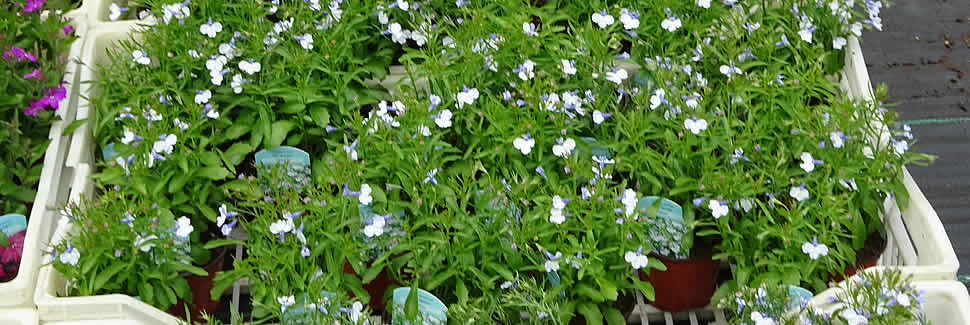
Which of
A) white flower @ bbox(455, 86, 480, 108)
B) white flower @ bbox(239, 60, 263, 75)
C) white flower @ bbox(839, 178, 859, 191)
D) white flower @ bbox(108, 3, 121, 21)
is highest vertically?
white flower @ bbox(108, 3, 121, 21)

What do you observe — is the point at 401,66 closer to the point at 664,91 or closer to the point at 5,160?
the point at 664,91

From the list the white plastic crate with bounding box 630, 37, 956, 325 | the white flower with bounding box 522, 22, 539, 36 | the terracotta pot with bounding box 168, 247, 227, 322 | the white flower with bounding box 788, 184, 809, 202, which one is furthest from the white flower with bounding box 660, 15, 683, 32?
the terracotta pot with bounding box 168, 247, 227, 322

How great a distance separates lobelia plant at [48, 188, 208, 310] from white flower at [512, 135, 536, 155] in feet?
2.37

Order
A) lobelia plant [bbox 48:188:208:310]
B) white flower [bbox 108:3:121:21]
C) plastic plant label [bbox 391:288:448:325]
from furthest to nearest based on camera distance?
white flower [bbox 108:3:121:21] → lobelia plant [bbox 48:188:208:310] → plastic plant label [bbox 391:288:448:325]

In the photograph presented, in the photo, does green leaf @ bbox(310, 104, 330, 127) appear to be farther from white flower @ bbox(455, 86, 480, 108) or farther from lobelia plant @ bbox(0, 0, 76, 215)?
lobelia plant @ bbox(0, 0, 76, 215)

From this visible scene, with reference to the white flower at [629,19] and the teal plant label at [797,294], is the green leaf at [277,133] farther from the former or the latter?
the teal plant label at [797,294]

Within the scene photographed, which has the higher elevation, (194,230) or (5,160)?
(5,160)

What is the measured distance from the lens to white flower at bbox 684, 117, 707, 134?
7.48 feet

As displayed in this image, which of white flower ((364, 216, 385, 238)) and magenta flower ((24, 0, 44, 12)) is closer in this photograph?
white flower ((364, 216, 385, 238))

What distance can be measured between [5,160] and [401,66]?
103 cm

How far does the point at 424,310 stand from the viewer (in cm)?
205

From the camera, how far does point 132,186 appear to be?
2295 mm

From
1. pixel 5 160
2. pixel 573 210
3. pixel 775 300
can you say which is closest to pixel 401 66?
pixel 573 210

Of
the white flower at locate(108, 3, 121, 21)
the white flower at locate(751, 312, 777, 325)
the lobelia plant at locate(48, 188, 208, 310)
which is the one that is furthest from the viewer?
the white flower at locate(108, 3, 121, 21)
